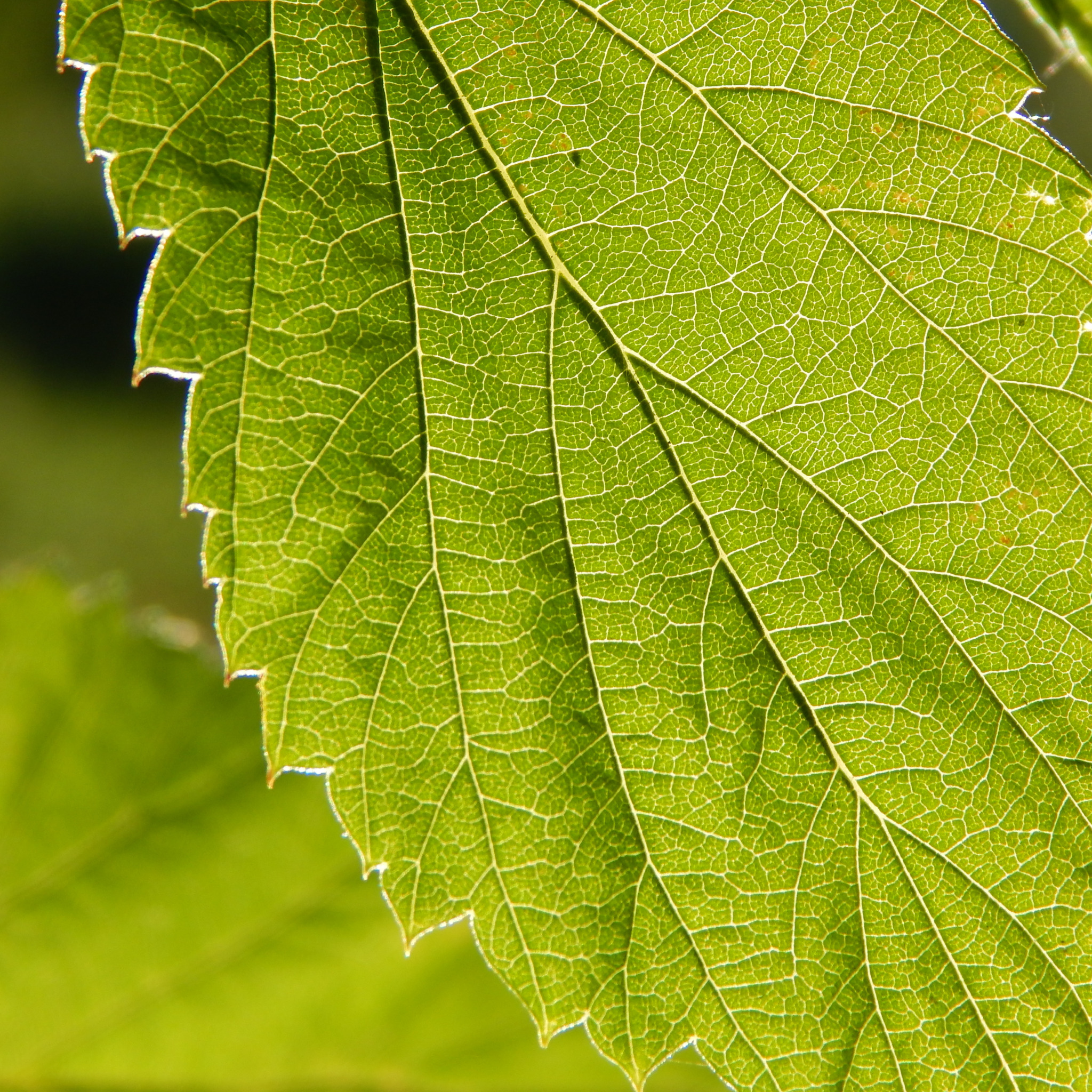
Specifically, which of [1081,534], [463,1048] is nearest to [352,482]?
[1081,534]

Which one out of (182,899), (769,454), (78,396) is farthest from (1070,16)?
(78,396)

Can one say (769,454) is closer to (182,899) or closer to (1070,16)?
(1070,16)

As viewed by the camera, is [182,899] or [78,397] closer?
[182,899]

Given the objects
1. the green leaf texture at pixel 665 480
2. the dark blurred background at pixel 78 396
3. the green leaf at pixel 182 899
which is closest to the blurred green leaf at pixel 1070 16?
the green leaf texture at pixel 665 480

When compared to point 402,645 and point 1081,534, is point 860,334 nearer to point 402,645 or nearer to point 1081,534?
point 1081,534

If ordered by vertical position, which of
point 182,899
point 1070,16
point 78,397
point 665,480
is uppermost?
point 1070,16

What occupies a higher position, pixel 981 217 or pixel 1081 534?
pixel 981 217

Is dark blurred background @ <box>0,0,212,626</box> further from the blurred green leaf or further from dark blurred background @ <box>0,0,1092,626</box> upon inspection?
the blurred green leaf
